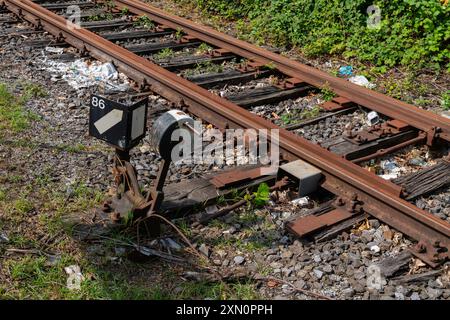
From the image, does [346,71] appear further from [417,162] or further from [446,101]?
[417,162]

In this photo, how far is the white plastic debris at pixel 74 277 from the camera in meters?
3.49

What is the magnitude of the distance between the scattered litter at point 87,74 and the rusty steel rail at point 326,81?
60.4 inches

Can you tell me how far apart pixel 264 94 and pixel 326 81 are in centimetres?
68

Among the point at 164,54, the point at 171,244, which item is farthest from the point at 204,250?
the point at 164,54

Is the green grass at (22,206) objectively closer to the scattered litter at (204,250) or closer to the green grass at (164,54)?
the scattered litter at (204,250)

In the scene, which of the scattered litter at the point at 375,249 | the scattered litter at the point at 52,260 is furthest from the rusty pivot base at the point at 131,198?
the scattered litter at the point at 375,249

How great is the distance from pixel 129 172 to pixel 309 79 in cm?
320

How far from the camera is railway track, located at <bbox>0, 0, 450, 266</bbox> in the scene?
421 centimetres

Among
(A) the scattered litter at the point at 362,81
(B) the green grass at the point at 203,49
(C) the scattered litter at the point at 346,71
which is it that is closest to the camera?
(A) the scattered litter at the point at 362,81

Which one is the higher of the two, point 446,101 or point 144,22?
point 446,101

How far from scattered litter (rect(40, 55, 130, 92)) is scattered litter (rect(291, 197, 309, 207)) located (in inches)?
106

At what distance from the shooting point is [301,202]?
4484mm

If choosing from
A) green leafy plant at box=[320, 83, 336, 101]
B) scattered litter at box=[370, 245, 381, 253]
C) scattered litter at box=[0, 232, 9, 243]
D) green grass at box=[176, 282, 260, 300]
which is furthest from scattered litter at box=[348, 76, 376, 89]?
scattered litter at box=[0, 232, 9, 243]
